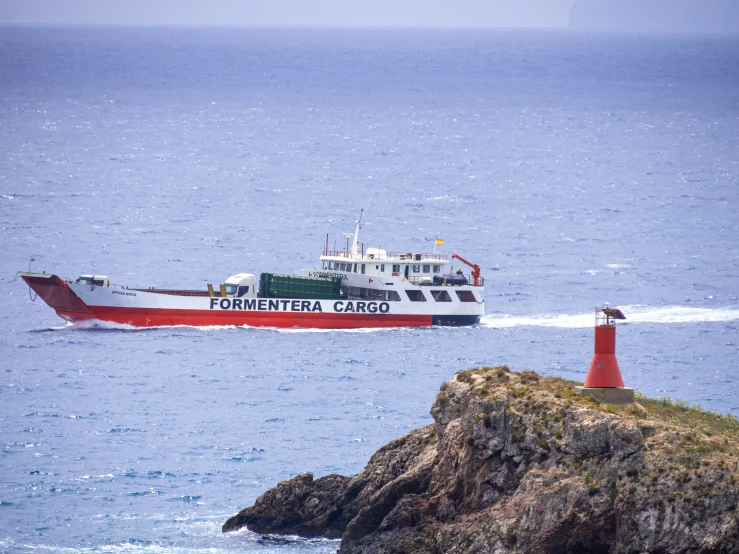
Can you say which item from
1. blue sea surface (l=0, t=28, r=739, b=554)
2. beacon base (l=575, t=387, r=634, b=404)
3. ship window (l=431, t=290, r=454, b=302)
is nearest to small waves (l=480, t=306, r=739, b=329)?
blue sea surface (l=0, t=28, r=739, b=554)

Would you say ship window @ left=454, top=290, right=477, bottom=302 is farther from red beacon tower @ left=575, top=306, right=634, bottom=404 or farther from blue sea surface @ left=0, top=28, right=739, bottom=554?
red beacon tower @ left=575, top=306, right=634, bottom=404

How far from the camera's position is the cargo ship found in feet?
260

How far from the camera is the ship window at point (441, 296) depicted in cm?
8244

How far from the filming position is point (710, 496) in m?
30.5

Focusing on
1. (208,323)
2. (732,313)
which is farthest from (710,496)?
(732,313)

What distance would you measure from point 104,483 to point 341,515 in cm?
1151

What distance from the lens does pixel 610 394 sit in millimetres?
36156

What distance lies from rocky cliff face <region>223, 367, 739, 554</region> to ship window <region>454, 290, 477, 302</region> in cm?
4247

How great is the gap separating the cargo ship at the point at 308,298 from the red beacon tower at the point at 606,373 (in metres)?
44.3

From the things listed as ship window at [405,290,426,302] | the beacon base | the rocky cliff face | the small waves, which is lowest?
the rocky cliff face

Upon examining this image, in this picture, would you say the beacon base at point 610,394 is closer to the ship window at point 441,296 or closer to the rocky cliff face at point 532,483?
the rocky cliff face at point 532,483

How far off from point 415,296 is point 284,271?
57.0 feet

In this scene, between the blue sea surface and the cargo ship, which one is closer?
the blue sea surface

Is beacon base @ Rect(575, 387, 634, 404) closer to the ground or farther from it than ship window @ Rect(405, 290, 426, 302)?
closer to the ground
